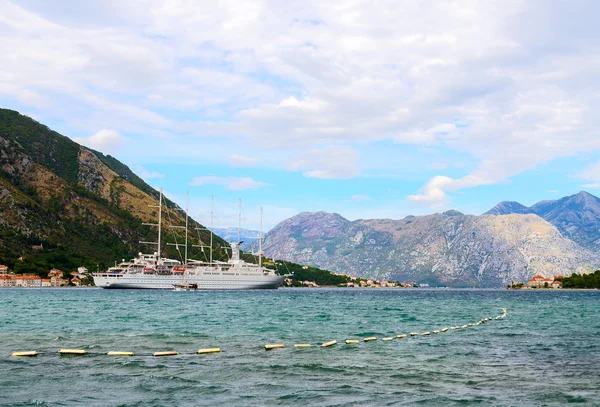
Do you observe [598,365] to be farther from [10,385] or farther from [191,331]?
[191,331]

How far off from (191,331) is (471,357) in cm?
2493

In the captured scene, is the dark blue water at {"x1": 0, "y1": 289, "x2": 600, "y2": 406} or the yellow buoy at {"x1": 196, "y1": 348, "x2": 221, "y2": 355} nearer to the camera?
the dark blue water at {"x1": 0, "y1": 289, "x2": 600, "y2": 406}

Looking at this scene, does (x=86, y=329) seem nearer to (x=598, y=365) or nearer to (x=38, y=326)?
(x=38, y=326)

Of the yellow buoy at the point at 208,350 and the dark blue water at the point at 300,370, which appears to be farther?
the yellow buoy at the point at 208,350

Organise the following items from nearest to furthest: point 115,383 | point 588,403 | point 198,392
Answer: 1. point 588,403
2. point 198,392
3. point 115,383

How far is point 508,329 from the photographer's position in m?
53.8

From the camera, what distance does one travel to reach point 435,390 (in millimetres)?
23406

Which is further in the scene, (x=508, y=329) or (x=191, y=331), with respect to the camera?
(x=508, y=329)

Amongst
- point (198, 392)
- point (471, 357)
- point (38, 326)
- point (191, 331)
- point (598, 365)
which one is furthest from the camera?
point (38, 326)

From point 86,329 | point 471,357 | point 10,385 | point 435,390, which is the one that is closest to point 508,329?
point 471,357

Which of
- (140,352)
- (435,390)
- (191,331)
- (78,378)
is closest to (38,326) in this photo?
(191,331)

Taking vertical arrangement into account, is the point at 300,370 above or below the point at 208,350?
below

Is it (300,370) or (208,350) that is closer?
(300,370)

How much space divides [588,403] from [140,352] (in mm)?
24477
